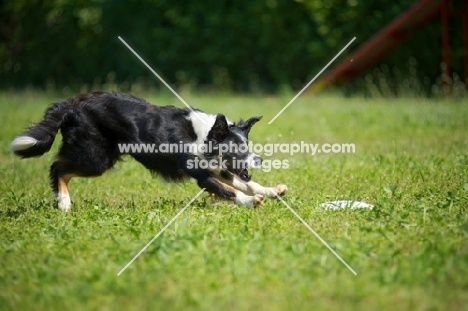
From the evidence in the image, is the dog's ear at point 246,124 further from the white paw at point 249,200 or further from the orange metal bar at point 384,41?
the orange metal bar at point 384,41

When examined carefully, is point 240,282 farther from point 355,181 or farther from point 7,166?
point 7,166

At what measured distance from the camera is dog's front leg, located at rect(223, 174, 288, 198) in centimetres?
629

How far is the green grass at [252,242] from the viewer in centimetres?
386

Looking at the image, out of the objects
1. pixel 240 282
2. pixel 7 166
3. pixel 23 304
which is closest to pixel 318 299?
pixel 240 282

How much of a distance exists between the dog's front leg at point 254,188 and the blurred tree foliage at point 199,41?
9.37 meters

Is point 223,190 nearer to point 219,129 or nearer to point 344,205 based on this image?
point 219,129

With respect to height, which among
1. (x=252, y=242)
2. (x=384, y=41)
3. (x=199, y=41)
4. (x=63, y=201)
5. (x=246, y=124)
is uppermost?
(x=246, y=124)

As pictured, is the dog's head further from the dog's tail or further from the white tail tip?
the white tail tip

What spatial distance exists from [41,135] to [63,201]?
27.0 inches

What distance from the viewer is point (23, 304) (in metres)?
3.89

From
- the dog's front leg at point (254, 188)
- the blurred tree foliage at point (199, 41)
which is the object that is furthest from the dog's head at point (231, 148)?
the blurred tree foliage at point (199, 41)

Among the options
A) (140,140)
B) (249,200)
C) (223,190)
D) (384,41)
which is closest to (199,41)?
(384,41)

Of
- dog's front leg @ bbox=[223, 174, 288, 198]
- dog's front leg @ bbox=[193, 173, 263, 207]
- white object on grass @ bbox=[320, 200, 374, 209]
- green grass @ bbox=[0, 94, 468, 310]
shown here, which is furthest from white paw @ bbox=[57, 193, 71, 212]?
white object on grass @ bbox=[320, 200, 374, 209]

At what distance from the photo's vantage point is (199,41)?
1731cm
